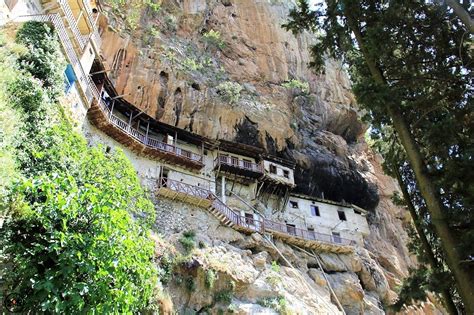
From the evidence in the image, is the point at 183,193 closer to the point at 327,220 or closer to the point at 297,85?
the point at 327,220

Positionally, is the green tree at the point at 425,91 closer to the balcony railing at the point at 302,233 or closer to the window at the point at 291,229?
the balcony railing at the point at 302,233

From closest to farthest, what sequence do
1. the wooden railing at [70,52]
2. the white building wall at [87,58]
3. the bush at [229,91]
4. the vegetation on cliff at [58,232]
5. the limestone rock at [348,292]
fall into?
the vegetation on cliff at [58,232]
the wooden railing at [70,52]
the white building wall at [87,58]
the limestone rock at [348,292]
the bush at [229,91]

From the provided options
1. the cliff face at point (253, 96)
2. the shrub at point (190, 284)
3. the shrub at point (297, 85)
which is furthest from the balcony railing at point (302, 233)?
the shrub at point (297, 85)

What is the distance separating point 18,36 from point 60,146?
4.67 m

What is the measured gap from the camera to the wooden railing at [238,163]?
27.1 meters

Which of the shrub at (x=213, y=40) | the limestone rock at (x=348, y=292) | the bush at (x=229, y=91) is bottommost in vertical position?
the limestone rock at (x=348, y=292)

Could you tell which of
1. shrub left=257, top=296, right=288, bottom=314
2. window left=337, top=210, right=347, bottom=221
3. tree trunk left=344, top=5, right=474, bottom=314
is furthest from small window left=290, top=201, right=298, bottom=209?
tree trunk left=344, top=5, right=474, bottom=314

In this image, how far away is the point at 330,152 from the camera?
32.1 m

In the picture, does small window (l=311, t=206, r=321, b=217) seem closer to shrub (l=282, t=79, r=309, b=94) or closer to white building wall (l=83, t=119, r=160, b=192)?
shrub (l=282, t=79, r=309, b=94)

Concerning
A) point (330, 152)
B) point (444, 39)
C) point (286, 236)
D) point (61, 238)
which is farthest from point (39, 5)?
point (330, 152)

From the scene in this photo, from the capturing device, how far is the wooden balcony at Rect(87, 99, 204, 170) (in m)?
21.1

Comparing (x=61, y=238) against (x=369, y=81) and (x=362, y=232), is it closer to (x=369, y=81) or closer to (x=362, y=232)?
(x=369, y=81)

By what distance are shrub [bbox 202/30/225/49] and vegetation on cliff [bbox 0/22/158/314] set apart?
25.0 meters

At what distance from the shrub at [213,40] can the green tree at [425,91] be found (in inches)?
991
